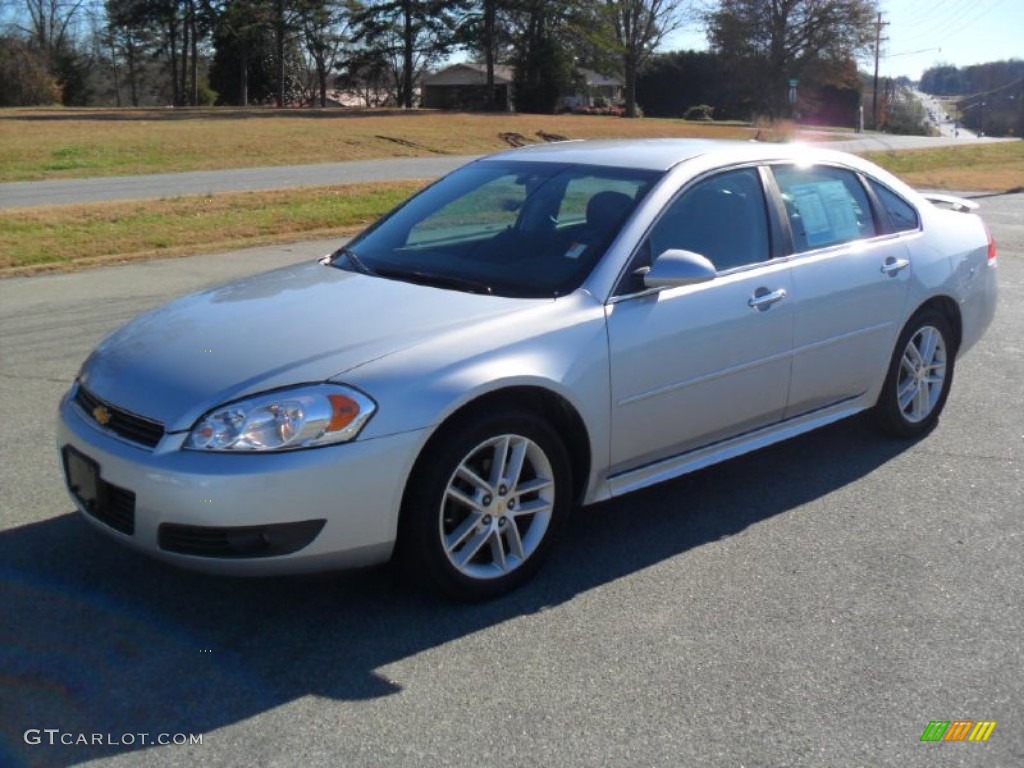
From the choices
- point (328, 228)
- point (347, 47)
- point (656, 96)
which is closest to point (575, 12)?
point (347, 47)

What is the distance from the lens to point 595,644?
3.58 meters

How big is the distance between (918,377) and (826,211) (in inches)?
43.0

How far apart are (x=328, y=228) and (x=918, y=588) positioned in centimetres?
1170

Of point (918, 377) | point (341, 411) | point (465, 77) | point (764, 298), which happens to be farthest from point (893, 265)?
point (465, 77)

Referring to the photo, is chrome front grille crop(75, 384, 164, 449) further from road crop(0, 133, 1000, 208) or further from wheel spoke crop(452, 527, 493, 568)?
road crop(0, 133, 1000, 208)

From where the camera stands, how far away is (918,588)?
4.02 meters

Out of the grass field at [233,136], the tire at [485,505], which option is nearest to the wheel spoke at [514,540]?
Answer: the tire at [485,505]

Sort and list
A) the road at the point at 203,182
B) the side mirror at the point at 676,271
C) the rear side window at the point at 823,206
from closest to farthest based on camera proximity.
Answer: the side mirror at the point at 676,271 → the rear side window at the point at 823,206 → the road at the point at 203,182

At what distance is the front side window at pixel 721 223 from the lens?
14.9 feet

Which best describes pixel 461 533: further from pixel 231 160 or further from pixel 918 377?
pixel 231 160

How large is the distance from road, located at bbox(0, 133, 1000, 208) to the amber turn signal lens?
1636 centimetres

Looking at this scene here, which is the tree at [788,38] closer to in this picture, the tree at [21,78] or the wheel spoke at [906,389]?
the tree at [21,78]

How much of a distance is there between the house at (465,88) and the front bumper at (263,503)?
63.2m

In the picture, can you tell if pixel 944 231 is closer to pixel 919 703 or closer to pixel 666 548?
pixel 666 548
